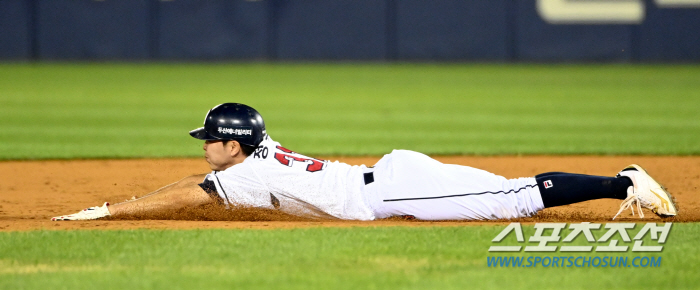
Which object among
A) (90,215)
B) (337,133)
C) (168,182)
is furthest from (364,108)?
(90,215)

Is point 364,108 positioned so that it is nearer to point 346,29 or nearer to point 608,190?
point 608,190

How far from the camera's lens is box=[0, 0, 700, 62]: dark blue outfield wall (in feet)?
73.4

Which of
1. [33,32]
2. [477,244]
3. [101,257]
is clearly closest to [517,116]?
[477,244]

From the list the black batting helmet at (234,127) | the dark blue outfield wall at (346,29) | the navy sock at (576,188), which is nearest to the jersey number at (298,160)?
the black batting helmet at (234,127)

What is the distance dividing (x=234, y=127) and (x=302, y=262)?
1269mm

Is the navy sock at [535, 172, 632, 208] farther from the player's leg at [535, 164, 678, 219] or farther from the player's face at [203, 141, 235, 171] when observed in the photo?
the player's face at [203, 141, 235, 171]

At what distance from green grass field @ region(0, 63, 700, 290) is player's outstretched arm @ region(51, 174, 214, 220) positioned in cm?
32

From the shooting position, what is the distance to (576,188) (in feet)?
A: 16.1

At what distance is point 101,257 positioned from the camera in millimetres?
4051

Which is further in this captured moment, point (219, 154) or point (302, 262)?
point (219, 154)

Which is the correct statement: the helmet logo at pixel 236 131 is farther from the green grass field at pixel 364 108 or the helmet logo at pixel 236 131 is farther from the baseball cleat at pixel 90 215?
the green grass field at pixel 364 108

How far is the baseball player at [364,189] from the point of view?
4.86 metres

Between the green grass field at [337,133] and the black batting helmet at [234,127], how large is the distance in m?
0.62

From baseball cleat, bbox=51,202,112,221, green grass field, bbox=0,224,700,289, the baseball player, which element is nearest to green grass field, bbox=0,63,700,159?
baseball cleat, bbox=51,202,112,221
